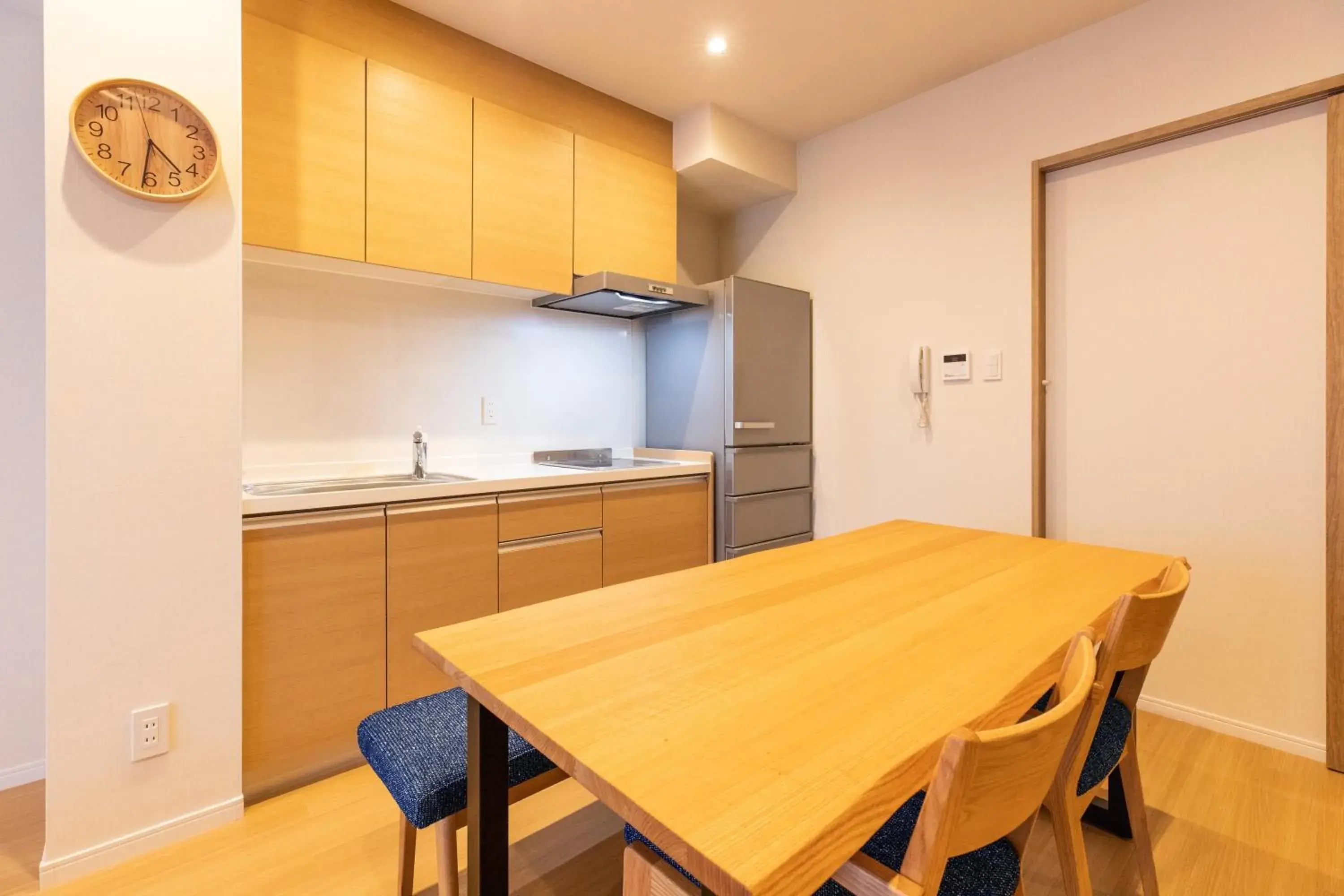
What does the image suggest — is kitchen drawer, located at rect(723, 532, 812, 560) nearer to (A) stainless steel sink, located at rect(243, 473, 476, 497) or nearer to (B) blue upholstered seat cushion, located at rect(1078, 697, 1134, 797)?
(A) stainless steel sink, located at rect(243, 473, 476, 497)

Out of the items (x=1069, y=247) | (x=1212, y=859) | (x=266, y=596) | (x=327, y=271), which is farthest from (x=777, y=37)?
(x=1212, y=859)

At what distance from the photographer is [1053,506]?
8.65 feet

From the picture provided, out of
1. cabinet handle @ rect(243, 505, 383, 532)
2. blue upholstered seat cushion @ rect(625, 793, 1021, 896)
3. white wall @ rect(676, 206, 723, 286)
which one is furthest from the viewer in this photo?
white wall @ rect(676, 206, 723, 286)

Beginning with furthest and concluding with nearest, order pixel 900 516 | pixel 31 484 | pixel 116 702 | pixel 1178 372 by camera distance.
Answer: pixel 900 516, pixel 1178 372, pixel 31 484, pixel 116 702

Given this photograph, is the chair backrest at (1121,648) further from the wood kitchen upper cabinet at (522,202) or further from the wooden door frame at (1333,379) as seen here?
the wood kitchen upper cabinet at (522,202)

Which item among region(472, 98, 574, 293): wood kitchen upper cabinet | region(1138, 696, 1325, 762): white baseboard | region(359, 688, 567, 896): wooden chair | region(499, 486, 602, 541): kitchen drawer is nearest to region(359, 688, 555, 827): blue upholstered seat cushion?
region(359, 688, 567, 896): wooden chair

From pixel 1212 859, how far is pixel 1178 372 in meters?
1.58

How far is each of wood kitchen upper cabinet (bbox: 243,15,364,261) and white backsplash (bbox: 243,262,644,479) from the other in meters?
0.36

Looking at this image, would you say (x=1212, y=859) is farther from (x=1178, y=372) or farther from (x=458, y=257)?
(x=458, y=257)

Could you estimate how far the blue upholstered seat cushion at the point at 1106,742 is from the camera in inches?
45.3

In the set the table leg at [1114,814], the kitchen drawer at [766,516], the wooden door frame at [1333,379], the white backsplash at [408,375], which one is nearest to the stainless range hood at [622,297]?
the white backsplash at [408,375]

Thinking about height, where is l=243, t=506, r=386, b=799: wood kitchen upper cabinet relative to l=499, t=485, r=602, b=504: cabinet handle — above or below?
below

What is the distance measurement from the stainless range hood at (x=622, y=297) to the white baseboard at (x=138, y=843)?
2.12 meters

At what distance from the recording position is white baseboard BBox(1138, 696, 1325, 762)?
2.06 meters
